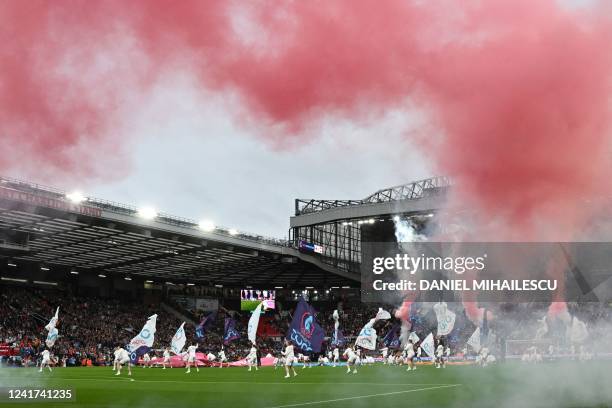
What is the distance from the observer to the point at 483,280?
23.7 m

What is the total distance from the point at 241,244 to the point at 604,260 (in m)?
46.0

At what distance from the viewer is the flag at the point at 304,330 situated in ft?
131

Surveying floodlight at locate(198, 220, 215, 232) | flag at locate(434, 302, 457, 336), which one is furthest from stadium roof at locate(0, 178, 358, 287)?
flag at locate(434, 302, 457, 336)

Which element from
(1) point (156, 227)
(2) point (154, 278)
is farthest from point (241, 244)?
(2) point (154, 278)

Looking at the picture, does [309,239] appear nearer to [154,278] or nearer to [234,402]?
[154,278]

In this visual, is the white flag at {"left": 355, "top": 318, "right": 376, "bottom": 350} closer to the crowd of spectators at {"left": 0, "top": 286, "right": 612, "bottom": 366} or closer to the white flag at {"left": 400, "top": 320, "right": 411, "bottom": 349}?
the crowd of spectators at {"left": 0, "top": 286, "right": 612, "bottom": 366}

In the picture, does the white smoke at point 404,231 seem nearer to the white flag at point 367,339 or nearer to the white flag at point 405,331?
the white flag at point 405,331

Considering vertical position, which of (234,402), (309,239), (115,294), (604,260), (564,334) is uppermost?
(309,239)

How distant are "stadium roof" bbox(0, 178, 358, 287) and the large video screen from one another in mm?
1218

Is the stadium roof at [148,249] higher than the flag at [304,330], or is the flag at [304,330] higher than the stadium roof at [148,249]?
the stadium roof at [148,249]

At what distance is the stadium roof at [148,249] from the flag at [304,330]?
14889mm

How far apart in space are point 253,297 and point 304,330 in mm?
45112

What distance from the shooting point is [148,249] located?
6000 cm

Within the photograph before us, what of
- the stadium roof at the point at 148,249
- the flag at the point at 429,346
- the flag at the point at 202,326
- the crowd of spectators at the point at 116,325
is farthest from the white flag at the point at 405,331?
the flag at the point at 202,326
